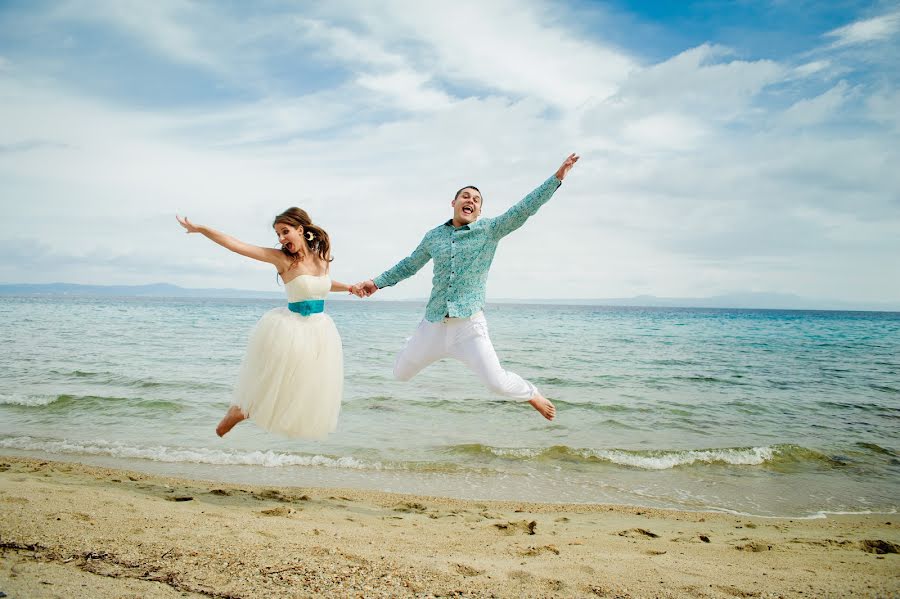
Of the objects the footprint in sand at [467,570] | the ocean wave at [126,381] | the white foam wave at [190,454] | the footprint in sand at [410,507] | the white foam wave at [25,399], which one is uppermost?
the footprint in sand at [467,570]

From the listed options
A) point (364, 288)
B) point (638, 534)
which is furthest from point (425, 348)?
point (638, 534)

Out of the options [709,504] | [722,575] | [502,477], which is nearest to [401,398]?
[502,477]

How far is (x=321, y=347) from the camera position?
17.2 feet

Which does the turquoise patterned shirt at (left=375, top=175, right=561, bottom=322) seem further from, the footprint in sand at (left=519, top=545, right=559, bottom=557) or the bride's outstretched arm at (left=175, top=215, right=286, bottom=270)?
the footprint in sand at (left=519, top=545, right=559, bottom=557)

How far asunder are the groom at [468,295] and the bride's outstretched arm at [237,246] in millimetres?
978

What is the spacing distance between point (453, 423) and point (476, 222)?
5.64m

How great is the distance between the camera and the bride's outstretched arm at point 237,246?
177 inches

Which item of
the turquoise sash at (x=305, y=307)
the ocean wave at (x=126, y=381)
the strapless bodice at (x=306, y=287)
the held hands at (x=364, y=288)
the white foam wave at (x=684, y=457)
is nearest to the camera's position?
the strapless bodice at (x=306, y=287)

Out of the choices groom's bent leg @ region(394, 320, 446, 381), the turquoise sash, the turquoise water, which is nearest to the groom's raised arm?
groom's bent leg @ region(394, 320, 446, 381)

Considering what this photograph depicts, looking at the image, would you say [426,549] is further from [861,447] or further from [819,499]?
[861,447]

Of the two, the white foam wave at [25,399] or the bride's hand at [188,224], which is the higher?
the bride's hand at [188,224]

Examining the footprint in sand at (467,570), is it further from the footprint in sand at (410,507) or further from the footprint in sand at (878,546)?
the footprint in sand at (878,546)

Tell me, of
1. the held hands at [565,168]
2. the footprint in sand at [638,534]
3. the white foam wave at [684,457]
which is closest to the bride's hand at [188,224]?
the held hands at [565,168]

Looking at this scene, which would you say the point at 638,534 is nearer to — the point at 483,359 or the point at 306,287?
the point at 483,359
